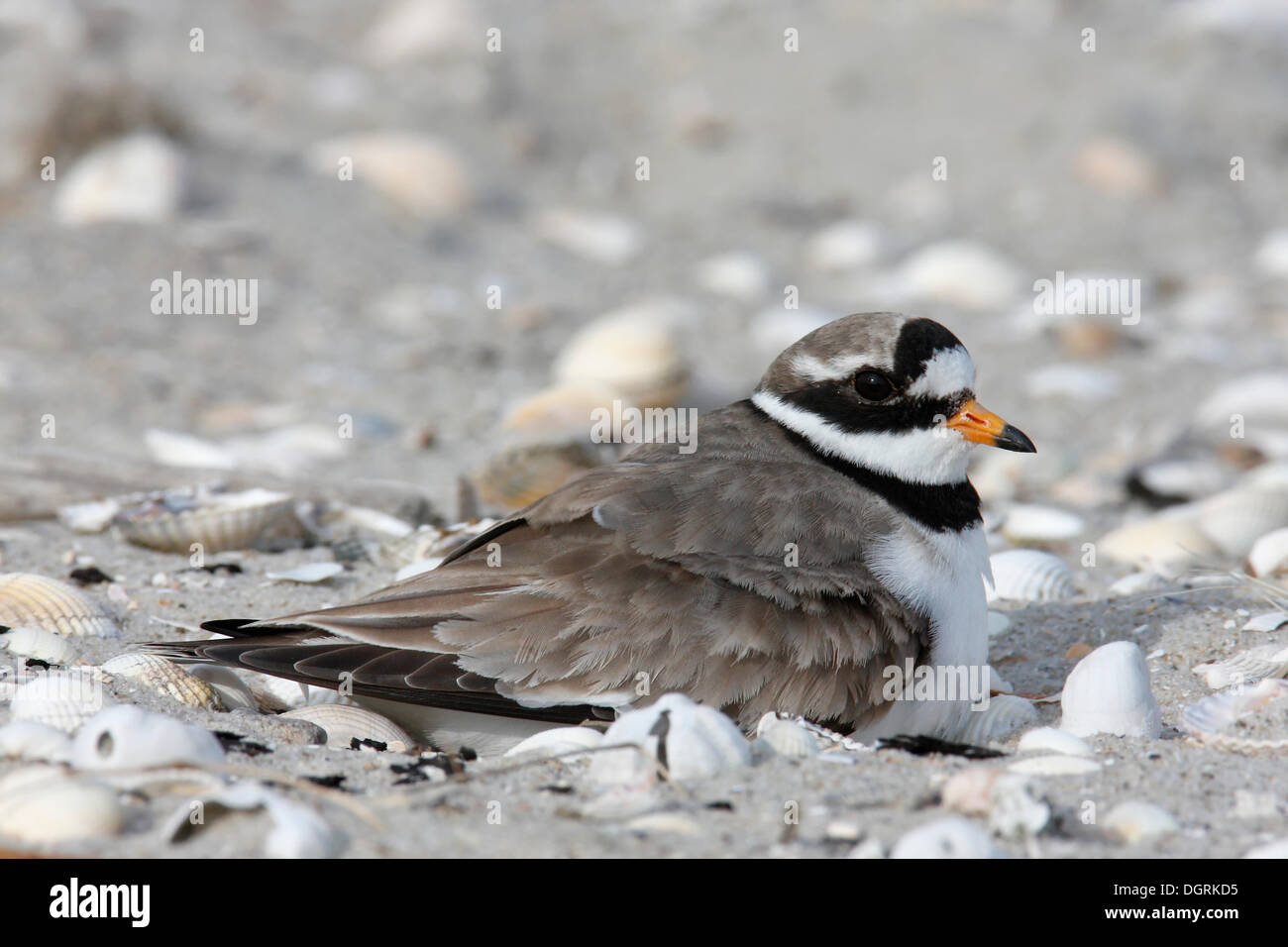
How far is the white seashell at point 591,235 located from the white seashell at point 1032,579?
16.2ft

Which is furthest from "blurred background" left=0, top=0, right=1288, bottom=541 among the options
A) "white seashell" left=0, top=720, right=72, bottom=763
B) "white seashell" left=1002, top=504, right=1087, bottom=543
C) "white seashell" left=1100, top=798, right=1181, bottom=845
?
"white seashell" left=1100, top=798, right=1181, bottom=845

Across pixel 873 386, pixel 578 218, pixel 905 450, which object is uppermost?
pixel 578 218

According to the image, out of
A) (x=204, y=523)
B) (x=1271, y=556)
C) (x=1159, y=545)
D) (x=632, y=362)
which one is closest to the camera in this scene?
(x=1271, y=556)

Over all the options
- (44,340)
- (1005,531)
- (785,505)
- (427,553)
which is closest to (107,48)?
(44,340)

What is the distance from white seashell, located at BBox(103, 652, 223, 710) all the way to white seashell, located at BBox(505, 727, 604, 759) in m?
0.80

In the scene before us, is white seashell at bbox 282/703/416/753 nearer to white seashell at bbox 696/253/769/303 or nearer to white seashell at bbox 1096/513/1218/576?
white seashell at bbox 1096/513/1218/576

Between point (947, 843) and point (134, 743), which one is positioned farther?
point (134, 743)

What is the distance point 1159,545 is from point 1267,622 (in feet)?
3.44

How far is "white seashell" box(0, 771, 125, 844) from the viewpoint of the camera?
2.54 m

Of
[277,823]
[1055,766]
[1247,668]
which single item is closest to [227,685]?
[277,823]

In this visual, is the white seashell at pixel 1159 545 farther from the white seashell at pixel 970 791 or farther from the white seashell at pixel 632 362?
the white seashell at pixel 970 791

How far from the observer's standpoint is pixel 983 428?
3.72 meters

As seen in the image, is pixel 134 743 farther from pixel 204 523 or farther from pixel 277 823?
pixel 204 523

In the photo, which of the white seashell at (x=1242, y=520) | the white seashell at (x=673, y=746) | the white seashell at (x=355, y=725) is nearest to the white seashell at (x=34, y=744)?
the white seashell at (x=355, y=725)
